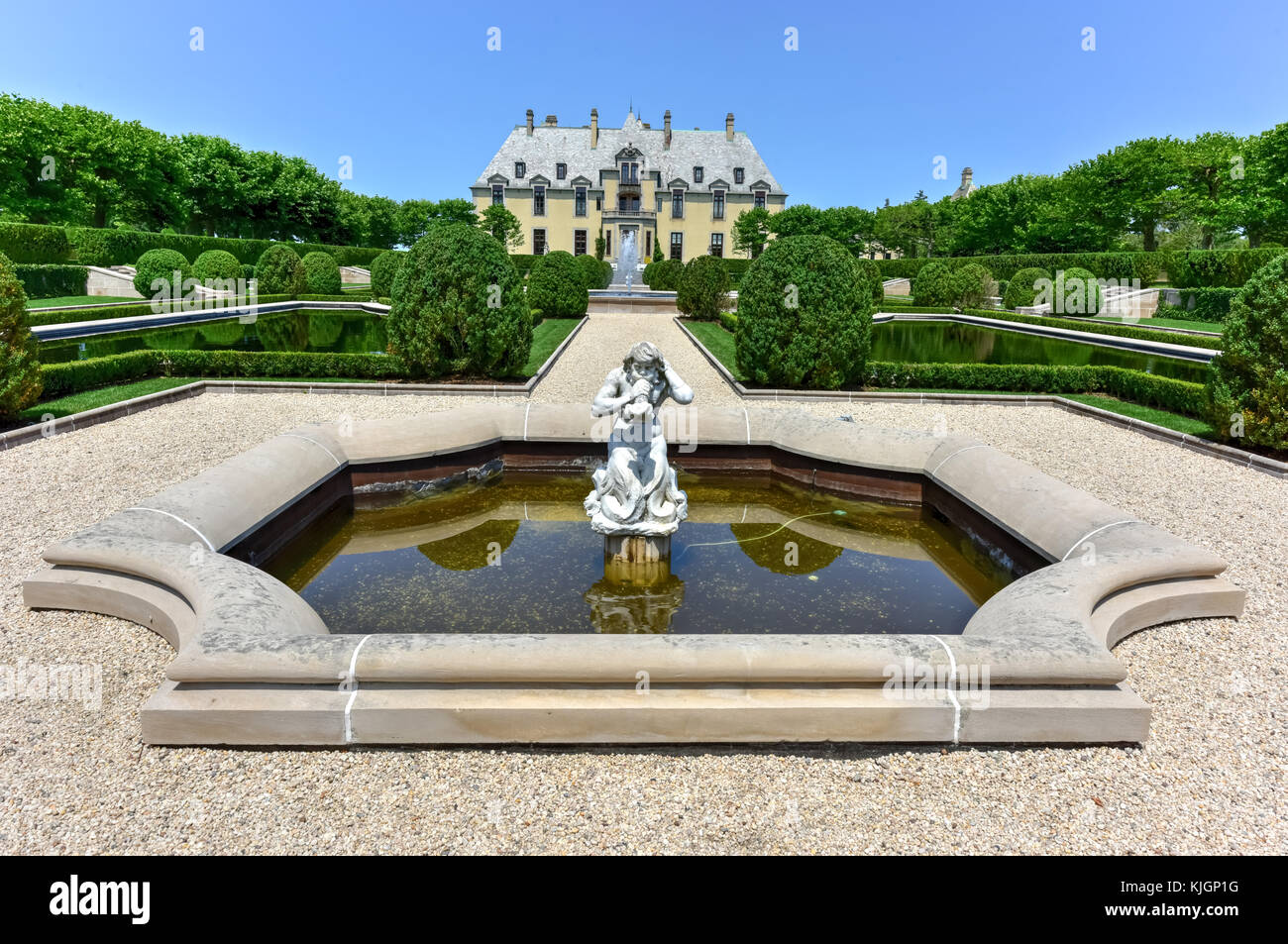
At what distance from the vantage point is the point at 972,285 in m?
34.8

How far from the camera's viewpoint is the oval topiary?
2716 centimetres

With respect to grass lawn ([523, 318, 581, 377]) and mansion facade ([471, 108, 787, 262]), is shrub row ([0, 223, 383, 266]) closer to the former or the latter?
grass lawn ([523, 318, 581, 377])

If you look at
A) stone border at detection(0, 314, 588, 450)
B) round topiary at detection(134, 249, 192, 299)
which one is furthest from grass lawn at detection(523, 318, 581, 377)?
round topiary at detection(134, 249, 192, 299)

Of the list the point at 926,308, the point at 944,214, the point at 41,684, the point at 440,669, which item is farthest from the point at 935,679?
the point at 944,214

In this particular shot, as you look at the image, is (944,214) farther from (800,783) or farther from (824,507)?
(800,783)

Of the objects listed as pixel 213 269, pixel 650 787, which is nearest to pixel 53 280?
pixel 213 269

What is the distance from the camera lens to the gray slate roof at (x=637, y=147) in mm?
62438

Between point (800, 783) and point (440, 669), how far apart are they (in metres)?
1.83

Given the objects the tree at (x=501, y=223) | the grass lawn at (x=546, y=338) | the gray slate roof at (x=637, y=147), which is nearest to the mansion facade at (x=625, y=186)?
the gray slate roof at (x=637, y=147)

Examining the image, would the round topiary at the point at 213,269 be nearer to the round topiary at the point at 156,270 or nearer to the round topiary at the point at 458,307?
the round topiary at the point at 156,270

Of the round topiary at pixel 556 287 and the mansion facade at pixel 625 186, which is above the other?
the mansion facade at pixel 625 186

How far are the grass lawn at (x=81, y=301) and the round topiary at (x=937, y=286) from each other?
34925 millimetres

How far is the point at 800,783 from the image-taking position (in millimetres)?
3477

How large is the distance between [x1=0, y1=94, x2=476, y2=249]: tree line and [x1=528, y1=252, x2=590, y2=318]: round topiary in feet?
52.2
